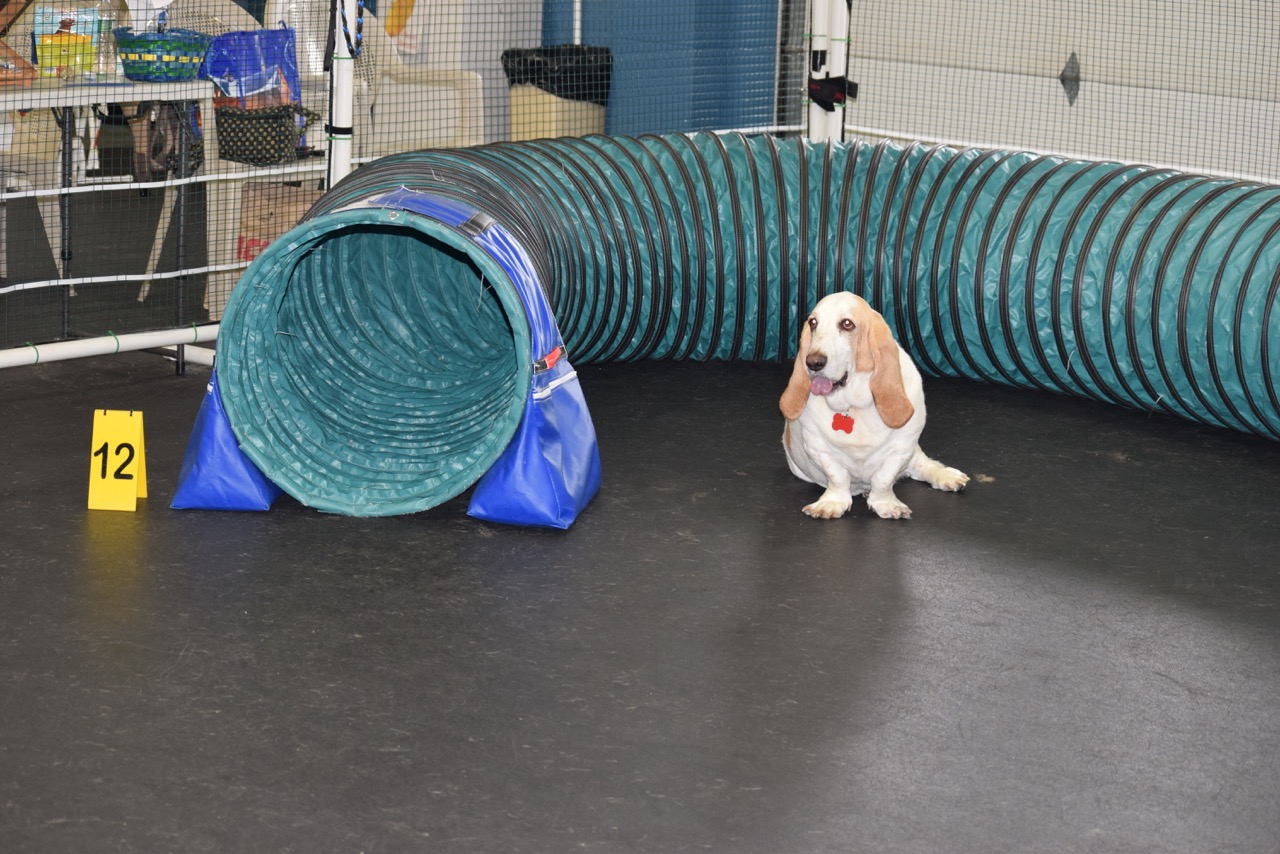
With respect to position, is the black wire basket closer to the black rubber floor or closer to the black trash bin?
the black rubber floor

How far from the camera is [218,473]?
13.0 feet

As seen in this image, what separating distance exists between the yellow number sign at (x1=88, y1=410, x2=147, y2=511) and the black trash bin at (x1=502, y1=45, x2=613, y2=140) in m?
4.40

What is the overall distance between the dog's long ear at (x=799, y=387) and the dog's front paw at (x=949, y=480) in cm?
54

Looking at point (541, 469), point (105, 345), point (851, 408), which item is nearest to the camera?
point (541, 469)

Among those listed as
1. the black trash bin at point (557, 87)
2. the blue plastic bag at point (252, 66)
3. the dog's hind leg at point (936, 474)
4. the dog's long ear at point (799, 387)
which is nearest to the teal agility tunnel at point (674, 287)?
the dog's long ear at point (799, 387)

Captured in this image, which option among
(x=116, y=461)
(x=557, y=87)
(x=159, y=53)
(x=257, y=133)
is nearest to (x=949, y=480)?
(x=116, y=461)

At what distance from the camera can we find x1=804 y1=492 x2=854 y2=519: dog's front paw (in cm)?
405

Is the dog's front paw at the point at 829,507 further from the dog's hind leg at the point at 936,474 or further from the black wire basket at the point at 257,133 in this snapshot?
the black wire basket at the point at 257,133

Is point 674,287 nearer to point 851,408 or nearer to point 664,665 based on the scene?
point 851,408

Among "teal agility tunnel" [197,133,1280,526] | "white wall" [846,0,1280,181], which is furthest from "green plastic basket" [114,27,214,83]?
"white wall" [846,0,1280,181]

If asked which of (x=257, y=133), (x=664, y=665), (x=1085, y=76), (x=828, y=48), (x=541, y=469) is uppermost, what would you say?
(x=1085, y=76)

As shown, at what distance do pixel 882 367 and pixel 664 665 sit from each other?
3.66ft

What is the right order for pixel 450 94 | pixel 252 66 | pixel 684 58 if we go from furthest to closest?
pixel 684 58
pixel 450 94
pixel 252 66

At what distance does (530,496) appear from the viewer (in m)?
3.86
